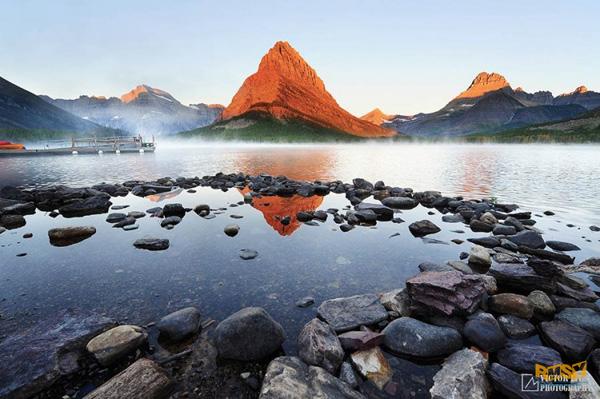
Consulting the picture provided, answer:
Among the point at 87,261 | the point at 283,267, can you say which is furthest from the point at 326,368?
the point at 87,261

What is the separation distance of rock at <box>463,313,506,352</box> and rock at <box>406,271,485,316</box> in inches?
16.9

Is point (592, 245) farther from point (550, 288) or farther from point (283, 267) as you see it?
point (283, 267)

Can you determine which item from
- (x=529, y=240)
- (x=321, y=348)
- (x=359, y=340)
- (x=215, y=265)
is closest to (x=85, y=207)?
(x=215, y=265)

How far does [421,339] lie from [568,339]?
3.27 metres

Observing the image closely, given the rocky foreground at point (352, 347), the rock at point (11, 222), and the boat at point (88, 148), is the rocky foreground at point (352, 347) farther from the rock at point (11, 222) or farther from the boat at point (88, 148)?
the boat at point (88, 148)

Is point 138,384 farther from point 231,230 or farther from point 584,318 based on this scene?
point 584,318

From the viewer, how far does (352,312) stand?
299 inches

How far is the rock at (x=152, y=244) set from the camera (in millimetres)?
12462

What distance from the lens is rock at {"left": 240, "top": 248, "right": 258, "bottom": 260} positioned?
38.5 feet

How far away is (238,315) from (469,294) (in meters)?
6.02

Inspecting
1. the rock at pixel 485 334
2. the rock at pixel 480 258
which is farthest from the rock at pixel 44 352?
the rock at pixel 480 258

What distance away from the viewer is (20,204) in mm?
18906

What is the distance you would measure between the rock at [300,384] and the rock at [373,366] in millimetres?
651

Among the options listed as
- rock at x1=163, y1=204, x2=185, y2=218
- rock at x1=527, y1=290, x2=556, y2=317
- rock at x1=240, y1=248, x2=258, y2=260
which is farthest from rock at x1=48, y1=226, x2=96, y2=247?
rock at x1=527, y1=290, x2=556, y2=317
